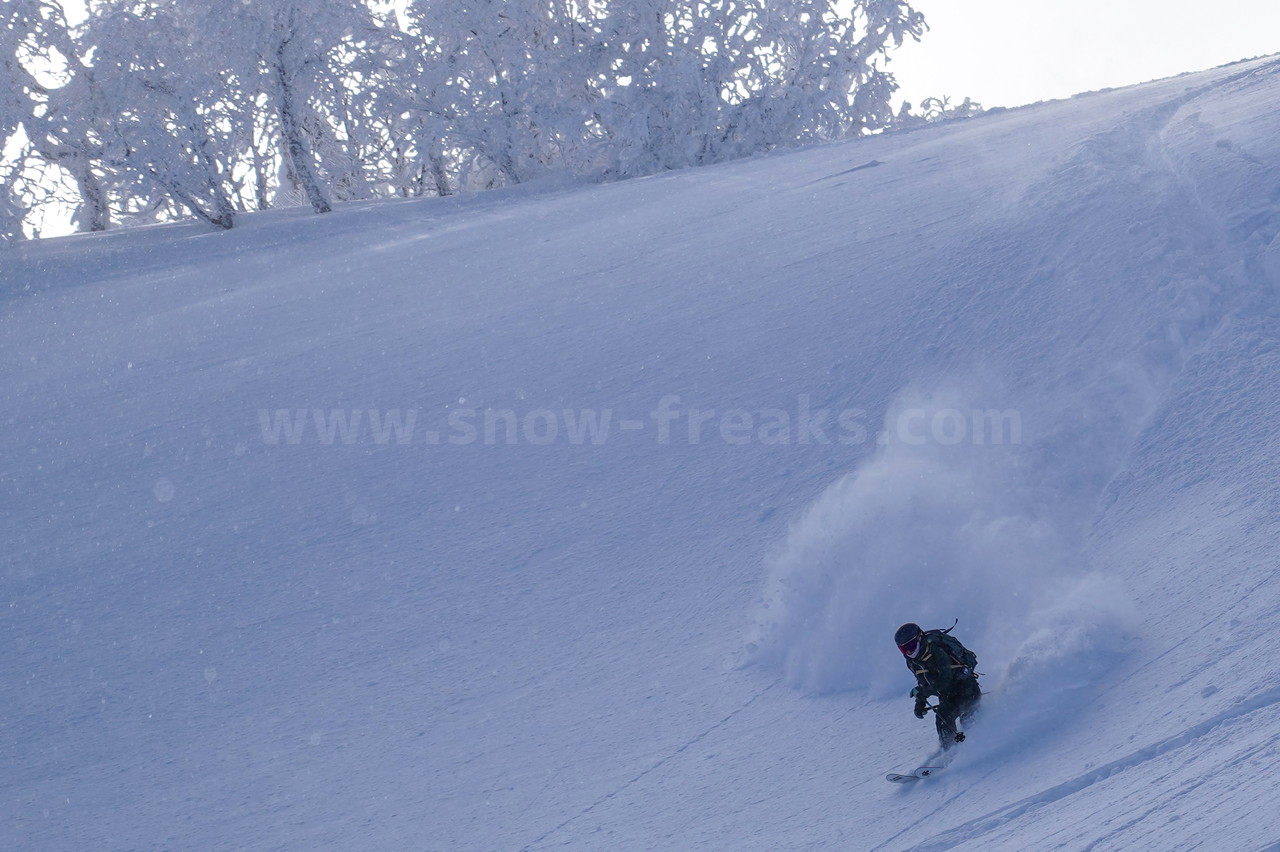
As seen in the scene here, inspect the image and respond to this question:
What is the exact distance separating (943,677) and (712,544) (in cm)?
291

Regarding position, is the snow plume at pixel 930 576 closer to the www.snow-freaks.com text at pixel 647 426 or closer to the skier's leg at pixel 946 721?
the www.snow-freaks.com text at pixel 647 426

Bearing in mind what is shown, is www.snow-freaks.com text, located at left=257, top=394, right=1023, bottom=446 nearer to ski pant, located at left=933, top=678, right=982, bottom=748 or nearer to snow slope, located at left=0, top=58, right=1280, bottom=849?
snow slope, located at left=0, top=58, right=1280, bottom=849

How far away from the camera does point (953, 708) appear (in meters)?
5.56

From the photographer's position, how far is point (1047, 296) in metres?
9.71

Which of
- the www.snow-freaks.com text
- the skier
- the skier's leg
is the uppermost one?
the www.snow-freaks.com text

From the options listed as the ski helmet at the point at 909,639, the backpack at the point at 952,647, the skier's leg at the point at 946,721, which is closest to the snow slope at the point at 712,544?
the skier's leg at the point at 946,721

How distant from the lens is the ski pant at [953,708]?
5551 millimetres

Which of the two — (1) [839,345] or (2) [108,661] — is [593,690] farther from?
(1) [839,345]

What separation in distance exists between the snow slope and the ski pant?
0.57 feet

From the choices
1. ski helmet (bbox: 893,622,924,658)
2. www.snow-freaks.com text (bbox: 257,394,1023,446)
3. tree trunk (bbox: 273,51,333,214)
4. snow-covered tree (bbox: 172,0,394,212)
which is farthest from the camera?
tree trunk (bbox: 273,51,333,214)

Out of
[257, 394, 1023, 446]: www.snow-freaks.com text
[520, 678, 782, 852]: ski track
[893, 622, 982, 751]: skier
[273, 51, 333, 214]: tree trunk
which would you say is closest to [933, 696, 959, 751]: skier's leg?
[893, 622, 982, 751]: skier

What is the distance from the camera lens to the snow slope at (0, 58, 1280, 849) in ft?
18.6

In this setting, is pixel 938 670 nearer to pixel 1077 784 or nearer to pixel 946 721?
pixel 946 721

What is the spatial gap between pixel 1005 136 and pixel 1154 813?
14.3 metres
